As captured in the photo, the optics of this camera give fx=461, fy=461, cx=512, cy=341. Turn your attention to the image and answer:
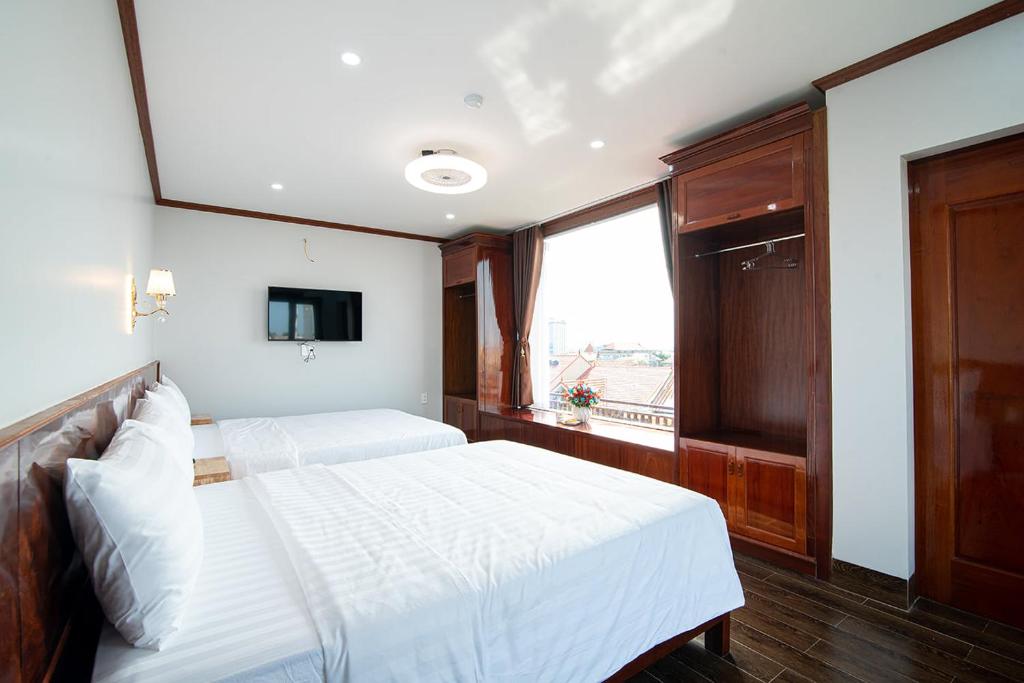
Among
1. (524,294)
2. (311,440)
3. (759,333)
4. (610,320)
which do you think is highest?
(524,294)

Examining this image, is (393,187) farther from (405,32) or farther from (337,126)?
(405,32)

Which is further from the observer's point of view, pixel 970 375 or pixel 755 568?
pixel 755 568

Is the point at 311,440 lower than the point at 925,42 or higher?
lower

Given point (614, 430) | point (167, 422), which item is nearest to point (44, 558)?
point (167, 422)

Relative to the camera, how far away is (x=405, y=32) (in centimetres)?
206

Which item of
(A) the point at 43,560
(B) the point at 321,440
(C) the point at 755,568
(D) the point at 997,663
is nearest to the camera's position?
(A) the point at 43,560

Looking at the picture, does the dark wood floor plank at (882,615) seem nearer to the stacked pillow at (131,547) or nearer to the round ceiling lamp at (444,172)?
the stacked pillow at (131,547)

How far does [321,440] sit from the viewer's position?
3.52 metres

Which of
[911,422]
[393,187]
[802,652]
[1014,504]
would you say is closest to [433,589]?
[802,652]

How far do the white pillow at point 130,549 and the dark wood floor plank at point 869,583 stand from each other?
2.94 metres

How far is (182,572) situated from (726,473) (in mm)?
2871

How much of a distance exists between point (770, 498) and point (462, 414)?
3.61 metres

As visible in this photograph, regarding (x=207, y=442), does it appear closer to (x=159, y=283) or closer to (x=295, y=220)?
(x=159, y=283)

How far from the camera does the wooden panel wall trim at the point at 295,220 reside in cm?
450
